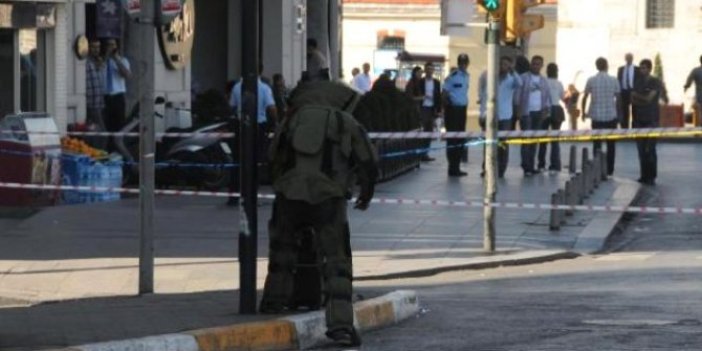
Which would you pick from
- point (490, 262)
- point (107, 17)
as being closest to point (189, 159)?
point (107, 17)

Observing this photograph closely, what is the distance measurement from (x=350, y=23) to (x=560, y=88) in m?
42.7

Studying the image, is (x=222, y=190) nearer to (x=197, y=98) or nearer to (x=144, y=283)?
(x=197, y=98)

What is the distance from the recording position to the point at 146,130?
1267 cm

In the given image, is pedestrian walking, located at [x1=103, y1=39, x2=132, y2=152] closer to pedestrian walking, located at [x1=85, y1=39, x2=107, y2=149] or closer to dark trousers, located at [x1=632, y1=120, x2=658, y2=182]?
pedestrian walking, located at [x1=85, y1=39, x2=107, y2=149]

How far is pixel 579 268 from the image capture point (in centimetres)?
1594

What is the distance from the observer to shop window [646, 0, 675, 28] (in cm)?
6100

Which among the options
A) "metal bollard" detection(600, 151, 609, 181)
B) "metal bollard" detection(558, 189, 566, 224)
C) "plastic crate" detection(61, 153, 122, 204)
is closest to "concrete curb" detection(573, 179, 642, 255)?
"metal bollard" detection(558, 189, 566, 224)

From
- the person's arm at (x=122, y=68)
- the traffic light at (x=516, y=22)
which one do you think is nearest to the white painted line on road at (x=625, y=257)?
the traffic light at (x=516, y=22)

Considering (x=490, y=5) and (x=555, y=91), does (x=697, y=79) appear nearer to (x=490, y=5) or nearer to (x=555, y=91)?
(x=555, y=91)

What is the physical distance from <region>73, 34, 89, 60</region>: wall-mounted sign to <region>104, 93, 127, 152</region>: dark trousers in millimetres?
654

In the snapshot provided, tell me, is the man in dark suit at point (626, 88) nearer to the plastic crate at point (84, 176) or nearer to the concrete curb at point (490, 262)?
the plastic crate at point (84, 176)

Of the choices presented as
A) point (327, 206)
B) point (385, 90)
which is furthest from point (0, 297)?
point (385, 90)

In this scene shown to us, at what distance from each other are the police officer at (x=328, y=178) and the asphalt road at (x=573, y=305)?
1.34 feet

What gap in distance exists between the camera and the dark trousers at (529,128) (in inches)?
1049
